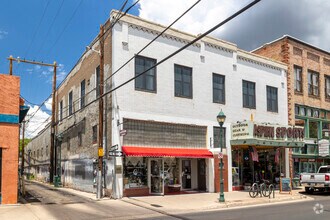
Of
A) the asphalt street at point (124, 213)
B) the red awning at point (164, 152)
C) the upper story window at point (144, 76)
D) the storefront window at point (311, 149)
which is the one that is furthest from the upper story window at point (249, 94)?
the asphalt street at point (124, 213)

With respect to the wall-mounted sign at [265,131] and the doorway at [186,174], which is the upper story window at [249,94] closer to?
the wall-mounted sign at [265,131]

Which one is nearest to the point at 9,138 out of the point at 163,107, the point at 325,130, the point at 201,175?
the point at 163,107

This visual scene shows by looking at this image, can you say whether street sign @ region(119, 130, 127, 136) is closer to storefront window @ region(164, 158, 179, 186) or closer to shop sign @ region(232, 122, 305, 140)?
storefront window @ region(164, 158, 179, 186)

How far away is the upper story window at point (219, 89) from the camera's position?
83.6 ft

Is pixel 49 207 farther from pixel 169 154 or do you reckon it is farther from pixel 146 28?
pixel 146 28

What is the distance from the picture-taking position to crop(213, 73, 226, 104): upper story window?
25484 millimetres

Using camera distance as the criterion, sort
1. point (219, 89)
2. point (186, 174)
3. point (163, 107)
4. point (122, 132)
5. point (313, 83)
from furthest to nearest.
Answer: point (313, 83)
point (219, 89)
point (186, 174)
point (163, 107)
point (122, 132)

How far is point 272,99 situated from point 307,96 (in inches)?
190

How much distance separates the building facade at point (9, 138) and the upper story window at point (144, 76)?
22.3 feet

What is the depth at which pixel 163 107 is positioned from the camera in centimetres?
2241

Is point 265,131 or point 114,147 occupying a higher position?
point 265,131

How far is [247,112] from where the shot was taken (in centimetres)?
2742

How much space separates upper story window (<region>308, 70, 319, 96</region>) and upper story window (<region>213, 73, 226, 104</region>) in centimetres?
1139

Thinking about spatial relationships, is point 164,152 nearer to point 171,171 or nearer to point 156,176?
point 156,176
